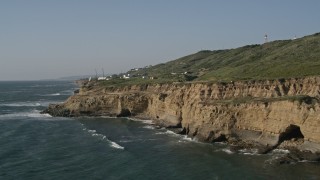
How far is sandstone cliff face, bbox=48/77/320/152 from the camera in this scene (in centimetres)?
5716

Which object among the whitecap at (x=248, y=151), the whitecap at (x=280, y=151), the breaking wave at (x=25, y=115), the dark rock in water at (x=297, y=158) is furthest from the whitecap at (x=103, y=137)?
the breaking wave at (x=25, y=115)

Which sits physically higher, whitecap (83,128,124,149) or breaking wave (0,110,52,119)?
breaking wave (0,110,52,119)

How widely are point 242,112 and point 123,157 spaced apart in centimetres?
1921

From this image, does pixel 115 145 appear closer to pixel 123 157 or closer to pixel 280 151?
pixel 123 157

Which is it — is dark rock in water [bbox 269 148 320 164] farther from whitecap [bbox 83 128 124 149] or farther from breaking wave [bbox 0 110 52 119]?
breaking wave [bbox 0 110 52 119]

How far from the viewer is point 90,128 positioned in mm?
84188

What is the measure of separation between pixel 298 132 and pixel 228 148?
9762 millimetres

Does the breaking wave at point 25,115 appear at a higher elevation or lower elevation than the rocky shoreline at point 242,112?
lower

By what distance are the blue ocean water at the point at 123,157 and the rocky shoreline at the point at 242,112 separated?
2.48m

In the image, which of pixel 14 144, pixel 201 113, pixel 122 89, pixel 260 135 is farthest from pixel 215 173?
pixel 122 89

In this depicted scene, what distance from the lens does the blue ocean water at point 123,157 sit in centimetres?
4938

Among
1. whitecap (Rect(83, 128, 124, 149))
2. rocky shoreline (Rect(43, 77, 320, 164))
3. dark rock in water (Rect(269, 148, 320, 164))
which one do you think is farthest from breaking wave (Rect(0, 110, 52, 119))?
dark rock in water (Rect(269, 148, 320, 164))

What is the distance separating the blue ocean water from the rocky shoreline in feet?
8.12

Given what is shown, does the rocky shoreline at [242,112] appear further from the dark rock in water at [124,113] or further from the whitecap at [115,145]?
the whitecap at [115,145]
